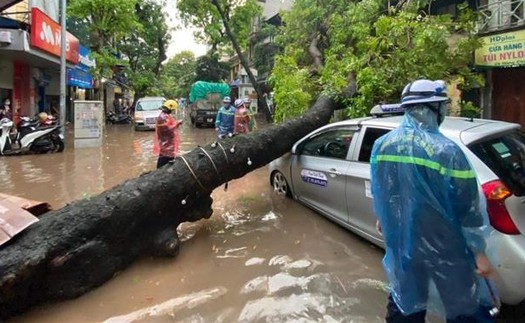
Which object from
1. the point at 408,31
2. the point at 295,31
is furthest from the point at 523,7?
the point at 295,31

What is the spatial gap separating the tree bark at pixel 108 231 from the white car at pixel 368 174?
99cm

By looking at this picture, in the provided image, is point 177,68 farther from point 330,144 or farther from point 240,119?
point 330,144

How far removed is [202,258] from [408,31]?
5519 millimetres

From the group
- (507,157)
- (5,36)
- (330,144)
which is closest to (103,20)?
(5,36)

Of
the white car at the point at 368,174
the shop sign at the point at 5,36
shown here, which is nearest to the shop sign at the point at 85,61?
the shop sign at the point at 5,36

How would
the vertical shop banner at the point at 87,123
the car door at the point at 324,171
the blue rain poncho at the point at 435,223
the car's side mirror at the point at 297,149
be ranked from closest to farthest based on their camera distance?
1. the blue rain poncho at the point at 435,223
2. the car door at the point at 324,171
3. the car's side mirror at the point at 297,149
4. the vertical shop banner at the point at 87,123

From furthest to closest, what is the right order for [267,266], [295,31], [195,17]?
[195,17]
[295,31]
[267,266]

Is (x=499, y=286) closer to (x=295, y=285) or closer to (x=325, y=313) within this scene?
(x=325, y=313)

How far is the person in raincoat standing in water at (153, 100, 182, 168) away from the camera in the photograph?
7.01 metres

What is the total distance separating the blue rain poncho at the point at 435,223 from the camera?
A: 204cm

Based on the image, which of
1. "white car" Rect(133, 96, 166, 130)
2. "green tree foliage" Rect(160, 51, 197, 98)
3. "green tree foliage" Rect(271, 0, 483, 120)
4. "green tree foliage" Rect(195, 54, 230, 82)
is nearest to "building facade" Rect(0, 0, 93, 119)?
"white car" Rect(133, 96, 166, 130)

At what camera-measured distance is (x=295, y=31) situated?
1240 cm

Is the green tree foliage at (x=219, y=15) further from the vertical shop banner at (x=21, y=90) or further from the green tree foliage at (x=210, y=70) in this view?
the vertical shop banner at (x=21, y=90)

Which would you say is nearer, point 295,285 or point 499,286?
point 499,286
